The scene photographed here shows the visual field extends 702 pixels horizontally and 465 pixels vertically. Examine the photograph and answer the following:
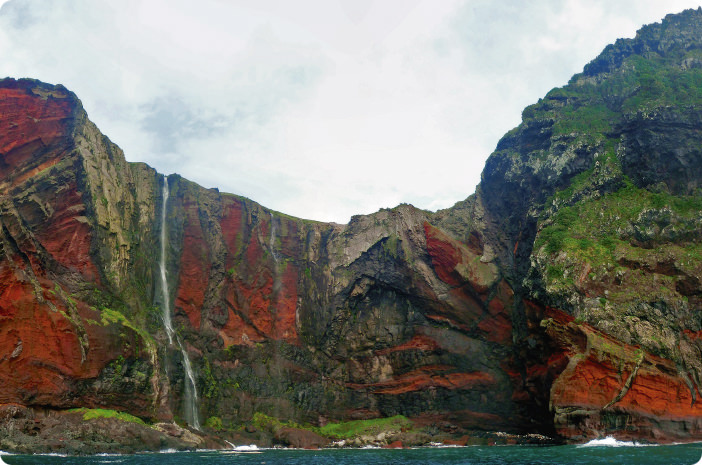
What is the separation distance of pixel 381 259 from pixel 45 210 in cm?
3869

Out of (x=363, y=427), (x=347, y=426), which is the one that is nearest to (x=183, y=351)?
(x=347, y=426)

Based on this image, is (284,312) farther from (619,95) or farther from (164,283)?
(619,95)

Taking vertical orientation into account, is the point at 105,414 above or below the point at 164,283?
below

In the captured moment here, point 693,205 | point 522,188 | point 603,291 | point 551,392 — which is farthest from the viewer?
point 522,188

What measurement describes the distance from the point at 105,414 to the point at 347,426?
90.4 ft

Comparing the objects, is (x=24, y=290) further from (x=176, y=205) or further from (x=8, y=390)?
(x=176, y=205)

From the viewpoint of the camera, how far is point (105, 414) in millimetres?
41406

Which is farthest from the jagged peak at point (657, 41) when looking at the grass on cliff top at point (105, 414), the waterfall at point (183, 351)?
the grass on cliff top at point (105, 414)

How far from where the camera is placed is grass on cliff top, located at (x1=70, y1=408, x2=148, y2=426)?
40188 millimetres

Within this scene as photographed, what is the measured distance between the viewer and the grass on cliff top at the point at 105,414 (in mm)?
40188

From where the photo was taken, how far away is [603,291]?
154ft

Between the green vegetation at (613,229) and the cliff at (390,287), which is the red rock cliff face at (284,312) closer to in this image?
the cliff at (390,287)

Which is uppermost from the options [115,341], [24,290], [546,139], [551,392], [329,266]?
[546,139]

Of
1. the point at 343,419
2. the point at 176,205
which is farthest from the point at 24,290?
the point at 343,419
